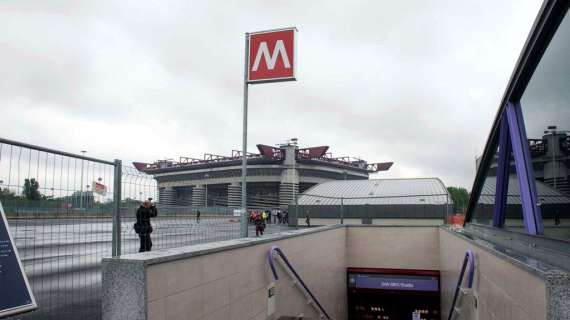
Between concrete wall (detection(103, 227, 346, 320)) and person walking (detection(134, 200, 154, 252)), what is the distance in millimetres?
717

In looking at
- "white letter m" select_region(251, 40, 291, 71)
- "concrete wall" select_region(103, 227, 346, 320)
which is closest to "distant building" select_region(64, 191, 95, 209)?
"concrete wall" select_region(103, 227, 346, 320)

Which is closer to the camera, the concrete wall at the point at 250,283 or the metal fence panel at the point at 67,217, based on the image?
the metal fence panel at the point at 67,217

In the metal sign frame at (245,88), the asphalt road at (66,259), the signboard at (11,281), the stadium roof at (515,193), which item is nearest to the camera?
the signboard at (11,281)

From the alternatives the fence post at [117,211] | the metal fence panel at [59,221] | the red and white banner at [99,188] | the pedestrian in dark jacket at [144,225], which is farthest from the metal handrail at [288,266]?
the red and white banner at [99,188]

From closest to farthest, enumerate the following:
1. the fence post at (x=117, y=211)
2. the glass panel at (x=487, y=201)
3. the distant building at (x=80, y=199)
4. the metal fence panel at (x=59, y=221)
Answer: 1. the metal fence panel at (x=59, y=221)
2. the distant building at (x=80, y=199)
3. the fence post at (x=117, y=211)
4. the glass panel at (x=487, y=201)

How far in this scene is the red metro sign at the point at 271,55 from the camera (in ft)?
27.6

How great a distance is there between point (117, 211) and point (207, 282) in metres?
1.39

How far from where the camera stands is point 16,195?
3621 millimetres

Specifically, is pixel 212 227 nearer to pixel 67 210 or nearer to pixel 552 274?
pixel 67 210

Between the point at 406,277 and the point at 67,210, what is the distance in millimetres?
13780

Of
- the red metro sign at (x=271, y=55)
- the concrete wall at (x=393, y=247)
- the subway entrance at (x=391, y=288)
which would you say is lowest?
the subway entrance at (x=391, y=288)

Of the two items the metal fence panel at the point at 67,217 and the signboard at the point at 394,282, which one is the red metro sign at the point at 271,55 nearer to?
the metal fence panel at the point at 67,217

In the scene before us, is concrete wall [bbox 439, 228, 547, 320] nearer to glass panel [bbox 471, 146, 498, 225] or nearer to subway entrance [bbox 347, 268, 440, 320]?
glass panel [bbox 471, 146, 498, 225]

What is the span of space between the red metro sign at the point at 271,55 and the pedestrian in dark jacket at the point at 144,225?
3.89m
